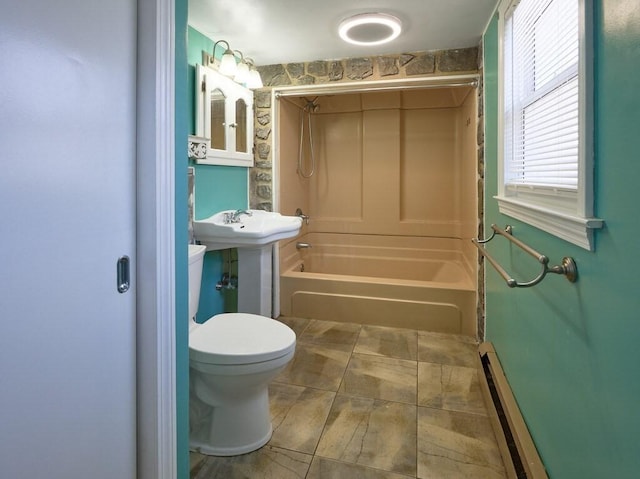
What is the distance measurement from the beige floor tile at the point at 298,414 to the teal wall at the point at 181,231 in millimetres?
548

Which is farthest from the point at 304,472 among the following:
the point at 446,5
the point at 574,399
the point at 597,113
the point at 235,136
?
the point at 446,5

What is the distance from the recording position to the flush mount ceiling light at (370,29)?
2184 mm

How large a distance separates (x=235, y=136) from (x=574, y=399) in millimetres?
2407

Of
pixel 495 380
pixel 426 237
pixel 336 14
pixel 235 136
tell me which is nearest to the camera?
pixel 495 380

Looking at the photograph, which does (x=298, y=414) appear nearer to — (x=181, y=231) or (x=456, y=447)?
(x=456, y=447)

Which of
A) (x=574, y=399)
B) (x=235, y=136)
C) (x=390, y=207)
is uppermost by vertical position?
(x=235, y=136)

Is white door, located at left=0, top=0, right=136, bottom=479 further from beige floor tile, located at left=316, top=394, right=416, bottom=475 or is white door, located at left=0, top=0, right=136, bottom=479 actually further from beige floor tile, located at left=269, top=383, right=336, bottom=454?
Answer: beige floor tile, located at left=316, top=394, right=416, bottom=475

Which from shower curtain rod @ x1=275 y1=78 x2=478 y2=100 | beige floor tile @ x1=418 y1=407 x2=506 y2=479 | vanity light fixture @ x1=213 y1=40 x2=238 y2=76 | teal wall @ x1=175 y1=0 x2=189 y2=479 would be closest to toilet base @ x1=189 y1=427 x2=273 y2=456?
teal wall @ x1=175 y1=0 x2=189 y2=479

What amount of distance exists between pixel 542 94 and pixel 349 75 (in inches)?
65.2

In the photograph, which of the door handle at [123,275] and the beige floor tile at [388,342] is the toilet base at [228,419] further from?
the beige floor tile at [388,342]

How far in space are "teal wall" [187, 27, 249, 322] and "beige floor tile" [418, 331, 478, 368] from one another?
1.39 metres

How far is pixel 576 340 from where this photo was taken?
1090 millimetres

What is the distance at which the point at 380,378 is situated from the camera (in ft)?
7.29

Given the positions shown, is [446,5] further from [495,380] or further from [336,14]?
[495,380]
